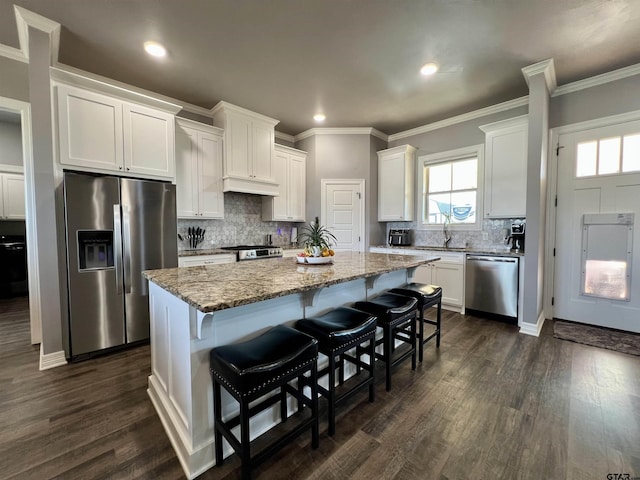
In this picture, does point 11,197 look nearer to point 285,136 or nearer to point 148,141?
point 148,141

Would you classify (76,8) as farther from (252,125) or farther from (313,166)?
(313,166)

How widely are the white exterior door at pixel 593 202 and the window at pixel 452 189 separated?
1.01 meters

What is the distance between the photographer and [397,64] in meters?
2.88

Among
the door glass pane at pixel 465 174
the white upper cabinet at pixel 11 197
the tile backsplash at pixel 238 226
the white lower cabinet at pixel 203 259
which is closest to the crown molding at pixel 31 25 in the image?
the tile backsplash at pixel 238 226

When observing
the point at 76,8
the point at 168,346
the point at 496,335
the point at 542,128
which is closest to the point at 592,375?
the point at 496,335

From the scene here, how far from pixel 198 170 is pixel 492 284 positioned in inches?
166

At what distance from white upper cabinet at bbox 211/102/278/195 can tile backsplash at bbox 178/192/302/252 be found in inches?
17.6

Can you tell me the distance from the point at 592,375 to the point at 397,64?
3387 mm

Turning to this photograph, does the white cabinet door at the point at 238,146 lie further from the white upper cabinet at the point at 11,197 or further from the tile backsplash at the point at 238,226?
the white upper cabinet at the point at 11,197

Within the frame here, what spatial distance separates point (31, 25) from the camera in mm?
2225

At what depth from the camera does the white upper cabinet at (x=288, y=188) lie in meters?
4.53

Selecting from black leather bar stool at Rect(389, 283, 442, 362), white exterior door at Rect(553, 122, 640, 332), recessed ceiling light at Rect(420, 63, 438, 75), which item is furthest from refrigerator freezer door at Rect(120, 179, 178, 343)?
white exterior door at Rect(553, 122, 640, 332)

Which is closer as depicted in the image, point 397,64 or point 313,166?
point 397,64

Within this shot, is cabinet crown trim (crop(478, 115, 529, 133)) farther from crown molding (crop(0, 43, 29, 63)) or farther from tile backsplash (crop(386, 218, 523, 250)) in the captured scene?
crown molding (crop(0, 43, 29, 63))
